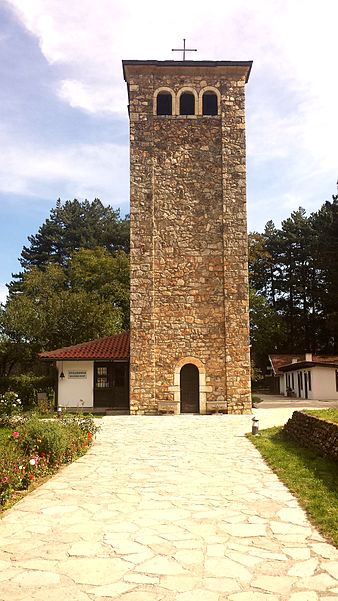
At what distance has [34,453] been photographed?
30.0ft

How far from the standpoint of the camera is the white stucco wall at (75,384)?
77.7 ft

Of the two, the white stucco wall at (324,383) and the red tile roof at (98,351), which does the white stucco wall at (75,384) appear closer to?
the red tile roof at (98,351)

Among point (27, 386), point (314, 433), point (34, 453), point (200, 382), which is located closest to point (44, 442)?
point (34, 453)

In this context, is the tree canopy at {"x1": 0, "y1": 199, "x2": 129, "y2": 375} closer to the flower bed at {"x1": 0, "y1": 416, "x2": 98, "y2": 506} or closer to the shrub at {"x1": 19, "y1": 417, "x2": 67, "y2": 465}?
the flower bed at {"x1": 0, "y1": 416, "x2": 98, "y2": 506}

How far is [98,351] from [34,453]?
1493 centimetres

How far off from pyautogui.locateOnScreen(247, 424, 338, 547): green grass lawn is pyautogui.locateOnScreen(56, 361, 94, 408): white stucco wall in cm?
1245

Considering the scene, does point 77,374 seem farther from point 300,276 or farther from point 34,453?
point 300,276

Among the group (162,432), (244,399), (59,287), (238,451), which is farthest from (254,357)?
(238,451)

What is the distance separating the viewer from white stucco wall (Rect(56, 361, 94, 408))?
77.7 feet

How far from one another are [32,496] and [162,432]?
27.6ft

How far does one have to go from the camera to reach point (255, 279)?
182 ft

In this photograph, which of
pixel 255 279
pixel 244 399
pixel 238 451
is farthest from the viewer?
pixel 255 279

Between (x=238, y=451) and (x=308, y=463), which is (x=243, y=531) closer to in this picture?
(x=308, y=463)

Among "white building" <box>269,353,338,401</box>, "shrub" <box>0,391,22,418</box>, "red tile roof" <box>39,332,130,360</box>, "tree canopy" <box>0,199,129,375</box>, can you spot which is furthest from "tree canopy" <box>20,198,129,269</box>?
"shrub" <box>0,391,22,418</box>
